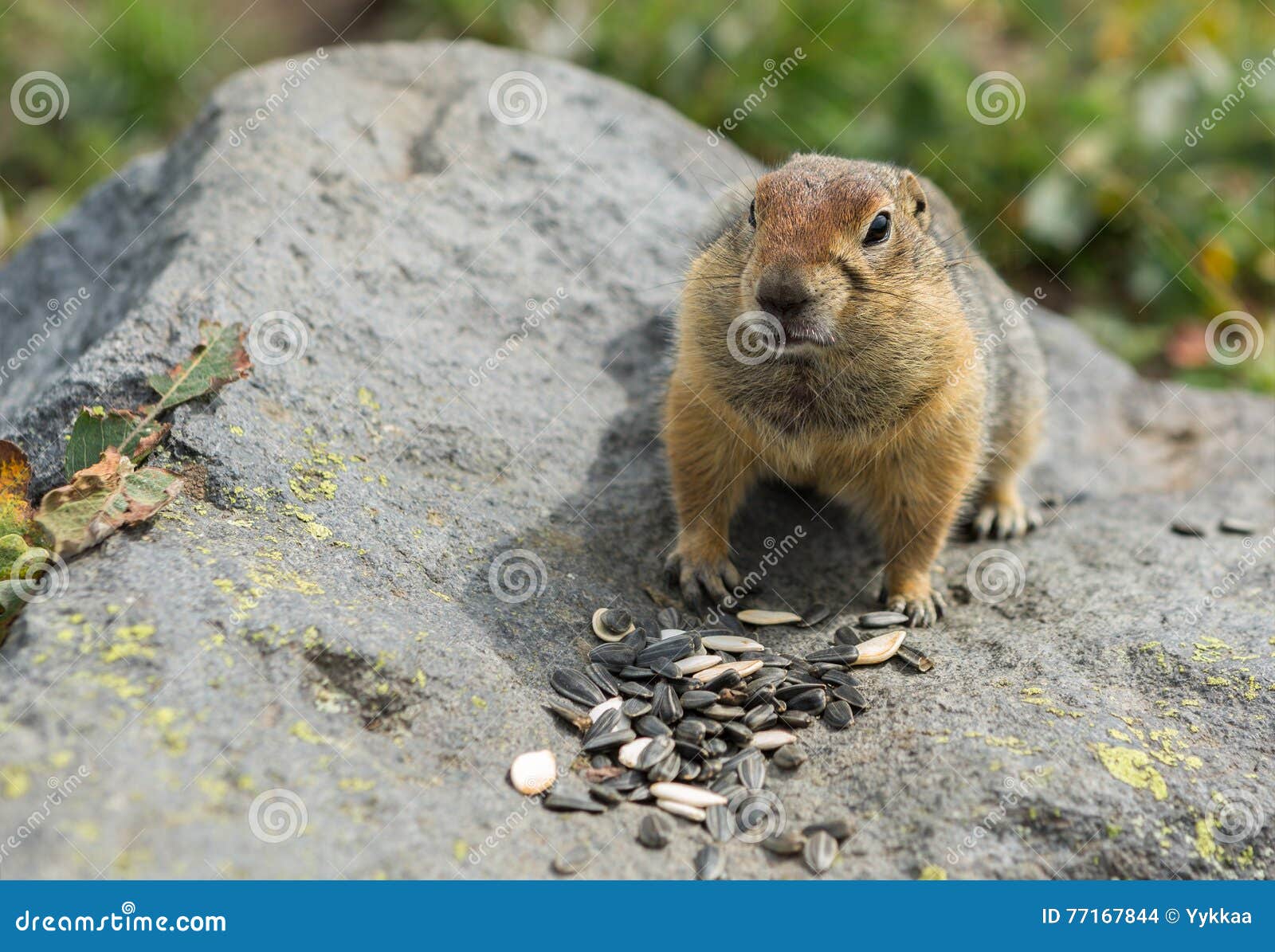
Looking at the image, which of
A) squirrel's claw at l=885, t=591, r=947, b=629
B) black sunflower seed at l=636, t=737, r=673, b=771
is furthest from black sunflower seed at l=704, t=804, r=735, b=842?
squirrel's claw at l=885, t=591, r=947, b=629

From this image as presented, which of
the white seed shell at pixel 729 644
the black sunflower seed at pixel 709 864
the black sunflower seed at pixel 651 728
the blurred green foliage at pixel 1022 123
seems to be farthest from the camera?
the blurred green foliage at pixel 1022 123

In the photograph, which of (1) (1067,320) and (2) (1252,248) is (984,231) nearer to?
(1) (1067,320)

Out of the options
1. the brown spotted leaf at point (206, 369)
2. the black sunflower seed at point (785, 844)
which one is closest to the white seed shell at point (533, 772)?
the black sunflower seed at point (785, 844)

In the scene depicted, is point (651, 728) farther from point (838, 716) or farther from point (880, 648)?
point (880, 648)

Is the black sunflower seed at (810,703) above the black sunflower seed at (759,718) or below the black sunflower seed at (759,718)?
above

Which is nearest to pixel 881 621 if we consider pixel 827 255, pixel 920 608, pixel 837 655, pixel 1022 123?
pixel 920 608

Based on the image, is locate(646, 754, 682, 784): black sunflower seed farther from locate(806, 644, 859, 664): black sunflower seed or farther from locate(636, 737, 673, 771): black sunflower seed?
locate(806, 644, 859, 664): black sunflower seed

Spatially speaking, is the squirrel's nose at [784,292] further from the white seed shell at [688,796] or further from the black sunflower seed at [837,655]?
the white seed shell at [688,796]
